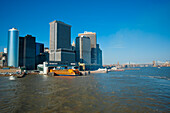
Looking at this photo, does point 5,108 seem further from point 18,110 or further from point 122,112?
point 122,112

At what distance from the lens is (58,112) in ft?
63.8

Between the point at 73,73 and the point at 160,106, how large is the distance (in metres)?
84.4

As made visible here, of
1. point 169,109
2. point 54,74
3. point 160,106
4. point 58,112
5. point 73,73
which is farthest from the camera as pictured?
point 54,74

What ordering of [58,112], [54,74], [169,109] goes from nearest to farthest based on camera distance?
[58,112]
[169,109]
[54,74]

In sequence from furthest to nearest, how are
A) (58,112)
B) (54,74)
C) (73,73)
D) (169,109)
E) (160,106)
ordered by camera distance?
(54,74) → (73,73) → (160,106) → (169,109) → (58,112)

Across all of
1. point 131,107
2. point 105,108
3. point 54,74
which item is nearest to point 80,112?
point 105,108

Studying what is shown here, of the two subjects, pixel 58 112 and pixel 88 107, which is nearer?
pixel 58 112

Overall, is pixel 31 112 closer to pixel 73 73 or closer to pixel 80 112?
pixel 80 112

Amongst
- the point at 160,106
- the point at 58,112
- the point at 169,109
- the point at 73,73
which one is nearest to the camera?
the point at 58,112

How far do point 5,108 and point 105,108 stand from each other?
1650 centimetres

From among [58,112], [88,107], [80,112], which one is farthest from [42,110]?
[88,107]

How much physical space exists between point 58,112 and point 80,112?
3.31 m

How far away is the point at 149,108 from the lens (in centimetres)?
2166

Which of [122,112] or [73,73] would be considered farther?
[73,73]
